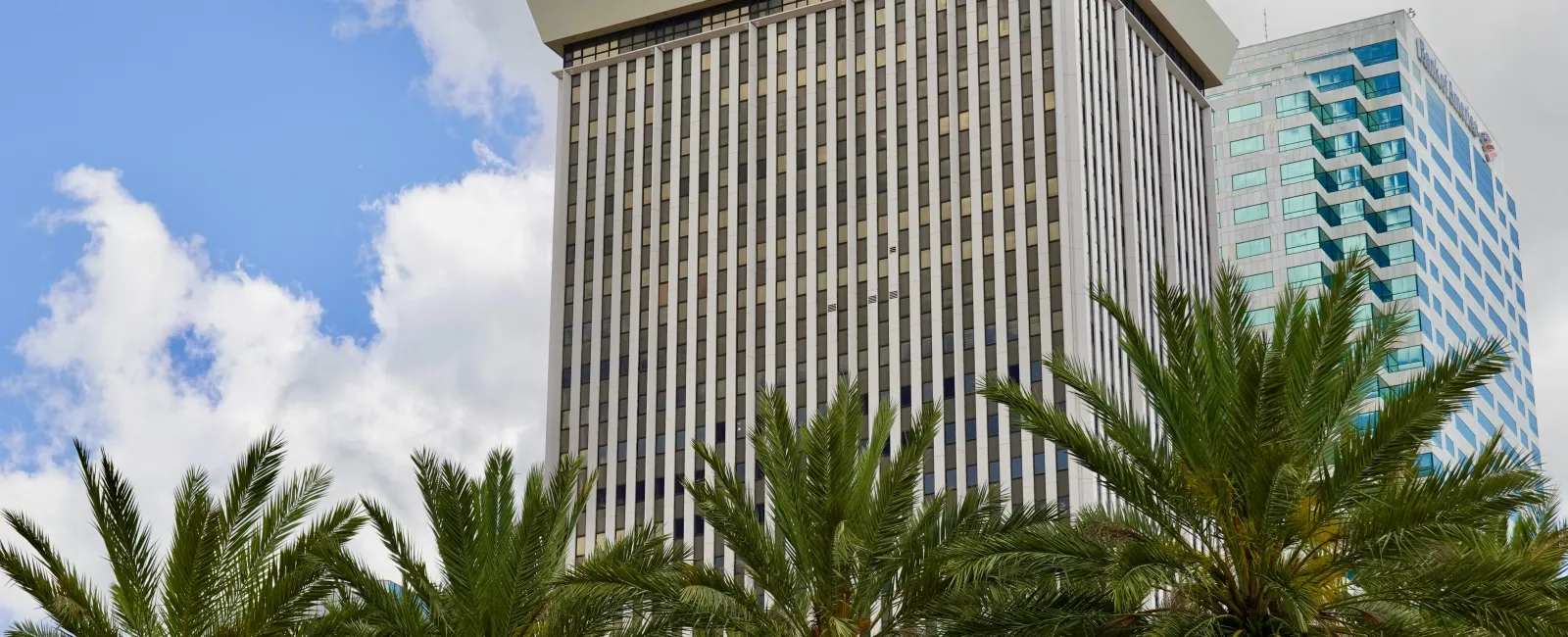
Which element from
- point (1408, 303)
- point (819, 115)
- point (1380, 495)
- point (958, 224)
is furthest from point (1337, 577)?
point (1408, 303)

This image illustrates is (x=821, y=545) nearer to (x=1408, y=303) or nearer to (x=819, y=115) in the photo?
(x=819, y=115)

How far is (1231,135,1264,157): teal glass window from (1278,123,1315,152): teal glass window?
1.38 m

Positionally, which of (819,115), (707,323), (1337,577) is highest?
(819,115)

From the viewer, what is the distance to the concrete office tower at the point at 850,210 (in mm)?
90500

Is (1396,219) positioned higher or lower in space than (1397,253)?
higher

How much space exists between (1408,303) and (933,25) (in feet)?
102

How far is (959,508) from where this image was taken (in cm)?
3250

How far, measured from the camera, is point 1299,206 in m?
115

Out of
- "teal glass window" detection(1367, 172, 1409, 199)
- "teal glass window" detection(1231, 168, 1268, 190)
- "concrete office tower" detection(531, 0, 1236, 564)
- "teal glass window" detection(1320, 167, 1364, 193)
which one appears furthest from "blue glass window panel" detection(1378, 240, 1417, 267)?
"concrete office tower" detection(531, 0, 1236, 564)

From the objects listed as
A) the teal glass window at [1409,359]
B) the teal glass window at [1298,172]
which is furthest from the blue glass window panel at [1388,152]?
the teal glass window at [1409,359]

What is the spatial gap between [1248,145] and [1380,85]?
24.8 ft

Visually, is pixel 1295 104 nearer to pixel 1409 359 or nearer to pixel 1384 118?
pixel 1384 118

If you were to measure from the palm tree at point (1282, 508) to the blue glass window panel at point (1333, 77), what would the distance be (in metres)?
89.0

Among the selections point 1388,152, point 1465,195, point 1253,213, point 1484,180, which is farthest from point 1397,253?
point 1484,180
